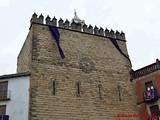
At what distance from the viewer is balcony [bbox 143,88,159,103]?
15.9 m

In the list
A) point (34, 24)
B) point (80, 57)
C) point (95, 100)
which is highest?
point (34, 24)

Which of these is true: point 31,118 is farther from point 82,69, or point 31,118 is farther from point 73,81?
point 82,69

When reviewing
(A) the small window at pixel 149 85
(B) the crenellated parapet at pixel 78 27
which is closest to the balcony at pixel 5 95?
(B) the crenellated parapet at pixel 78 27

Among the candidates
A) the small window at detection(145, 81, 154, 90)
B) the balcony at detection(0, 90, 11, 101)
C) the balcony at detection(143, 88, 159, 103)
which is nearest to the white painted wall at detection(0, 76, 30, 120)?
the balcony at detection(0, 90, 11, 101)

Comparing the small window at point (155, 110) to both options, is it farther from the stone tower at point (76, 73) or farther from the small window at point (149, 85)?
the small window at point (149, 85)

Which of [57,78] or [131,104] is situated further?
[131,104]

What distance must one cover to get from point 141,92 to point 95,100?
11.1ft

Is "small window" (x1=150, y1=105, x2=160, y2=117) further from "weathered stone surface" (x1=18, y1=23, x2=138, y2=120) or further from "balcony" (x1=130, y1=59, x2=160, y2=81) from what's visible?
"balcony" (x1=130, y1=59, x2=160, y2=81)

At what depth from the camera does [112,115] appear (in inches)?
619

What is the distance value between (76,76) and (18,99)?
3.91 metres

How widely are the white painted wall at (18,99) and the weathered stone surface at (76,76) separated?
320 mm

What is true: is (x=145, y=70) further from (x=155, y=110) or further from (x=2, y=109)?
(x=2, y=109)

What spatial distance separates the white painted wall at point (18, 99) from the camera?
13.5 meters

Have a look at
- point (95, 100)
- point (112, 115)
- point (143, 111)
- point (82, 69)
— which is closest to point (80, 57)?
point (82, 69)
